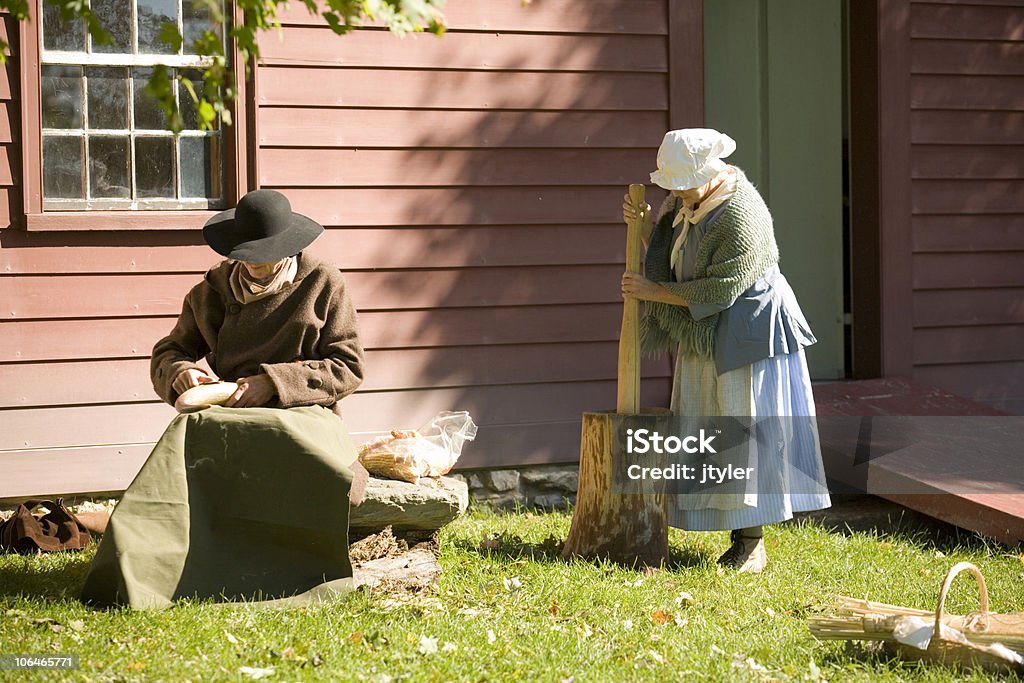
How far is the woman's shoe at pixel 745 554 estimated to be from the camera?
508cm

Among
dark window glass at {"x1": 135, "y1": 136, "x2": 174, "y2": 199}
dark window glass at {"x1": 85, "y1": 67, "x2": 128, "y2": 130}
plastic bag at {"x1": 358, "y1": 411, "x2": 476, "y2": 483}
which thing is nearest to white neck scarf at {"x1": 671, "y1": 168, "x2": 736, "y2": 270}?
plastic bag at {"x1": 358, "y1": 411, "x2": 476, "y2": 483}

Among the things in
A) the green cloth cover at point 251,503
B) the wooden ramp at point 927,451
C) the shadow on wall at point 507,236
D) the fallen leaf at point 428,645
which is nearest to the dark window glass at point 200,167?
the shadow on wall at point 507,236

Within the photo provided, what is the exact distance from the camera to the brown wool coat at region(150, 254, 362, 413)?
15.4 feet

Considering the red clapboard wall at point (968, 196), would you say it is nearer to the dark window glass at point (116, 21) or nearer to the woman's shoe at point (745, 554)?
the woman's shoe at point (745, 554)

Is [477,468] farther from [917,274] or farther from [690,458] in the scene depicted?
[917,274]

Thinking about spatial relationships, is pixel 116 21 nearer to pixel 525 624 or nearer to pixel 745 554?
pixel 525 624

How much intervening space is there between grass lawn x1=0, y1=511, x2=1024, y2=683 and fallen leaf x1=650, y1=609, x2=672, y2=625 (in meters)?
0.02

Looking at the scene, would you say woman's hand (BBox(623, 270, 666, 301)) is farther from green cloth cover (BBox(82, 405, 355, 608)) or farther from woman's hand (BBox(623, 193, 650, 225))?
green cloth cover (BBox(82, 405, 355, 608))

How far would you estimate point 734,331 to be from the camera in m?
4.99

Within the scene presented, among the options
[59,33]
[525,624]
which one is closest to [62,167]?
[59,33]

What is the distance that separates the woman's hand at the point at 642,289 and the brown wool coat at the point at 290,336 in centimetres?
120

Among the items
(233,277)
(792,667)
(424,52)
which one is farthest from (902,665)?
(424,52)

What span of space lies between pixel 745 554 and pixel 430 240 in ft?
7.73

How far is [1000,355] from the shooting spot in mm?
7195
